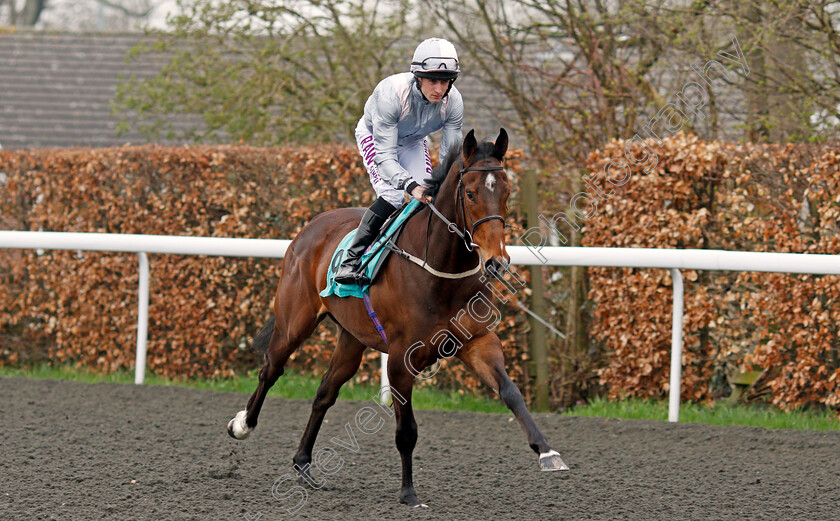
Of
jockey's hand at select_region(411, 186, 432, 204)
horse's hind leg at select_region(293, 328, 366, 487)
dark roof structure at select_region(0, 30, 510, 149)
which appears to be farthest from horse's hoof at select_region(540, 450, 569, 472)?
dark roof structure at select_region(0, 30, 510, 149)

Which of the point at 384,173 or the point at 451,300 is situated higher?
the point at 384,173

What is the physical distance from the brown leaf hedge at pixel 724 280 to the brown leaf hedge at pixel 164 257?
1.09 m

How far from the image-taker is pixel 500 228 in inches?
148

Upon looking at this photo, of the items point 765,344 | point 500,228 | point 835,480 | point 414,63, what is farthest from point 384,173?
point 765,344

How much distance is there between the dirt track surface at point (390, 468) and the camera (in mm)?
4219

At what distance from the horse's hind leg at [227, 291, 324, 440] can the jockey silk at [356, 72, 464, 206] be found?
0.88 metres

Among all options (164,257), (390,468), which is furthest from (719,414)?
(164,257)

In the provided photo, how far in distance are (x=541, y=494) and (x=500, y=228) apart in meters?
1.48

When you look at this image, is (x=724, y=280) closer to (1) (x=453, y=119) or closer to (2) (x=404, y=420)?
(1) (x=453, y=119)

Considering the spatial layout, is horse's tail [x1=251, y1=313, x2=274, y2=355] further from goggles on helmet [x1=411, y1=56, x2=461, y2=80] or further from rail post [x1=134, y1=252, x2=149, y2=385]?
rail post [x1=134, y1=252, x2=149, y2=385]

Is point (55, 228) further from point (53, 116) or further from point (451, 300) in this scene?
point (53, 116)

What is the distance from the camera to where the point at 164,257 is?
25.6 feet

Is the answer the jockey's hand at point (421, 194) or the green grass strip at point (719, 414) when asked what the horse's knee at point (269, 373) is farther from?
the green grass strip at point (719, 414)

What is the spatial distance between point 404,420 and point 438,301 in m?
0.58
